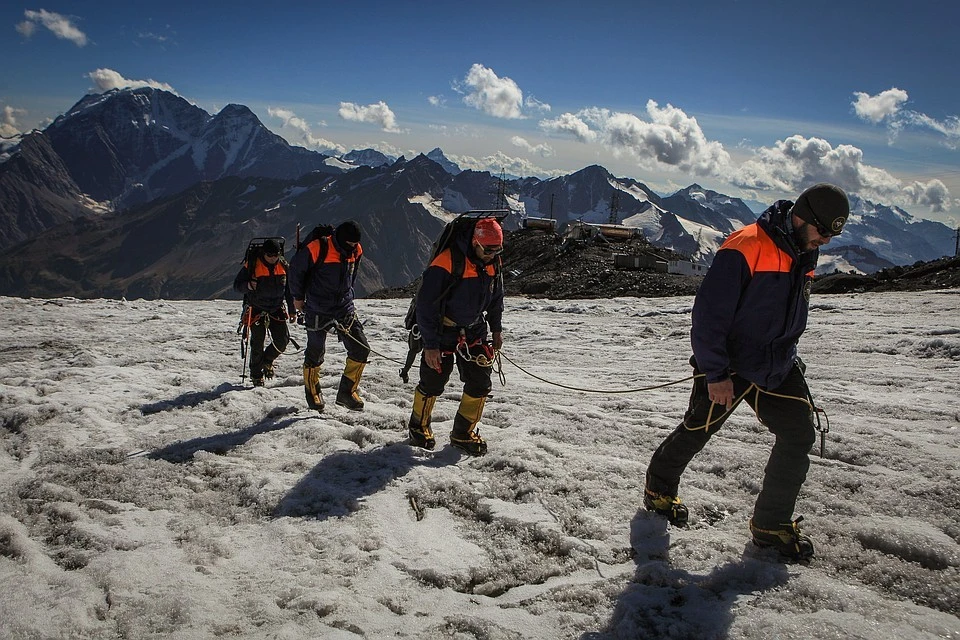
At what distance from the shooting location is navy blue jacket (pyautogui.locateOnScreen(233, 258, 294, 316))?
30.6 ft

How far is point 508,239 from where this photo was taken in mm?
61625

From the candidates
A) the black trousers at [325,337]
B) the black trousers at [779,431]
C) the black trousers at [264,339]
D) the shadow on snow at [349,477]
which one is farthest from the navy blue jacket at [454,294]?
the black trousers at [264,339]

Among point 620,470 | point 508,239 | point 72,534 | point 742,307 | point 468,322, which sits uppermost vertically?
point 508,239

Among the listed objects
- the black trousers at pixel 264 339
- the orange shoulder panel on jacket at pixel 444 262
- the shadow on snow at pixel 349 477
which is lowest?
the shadow on snow at pixel 349 477

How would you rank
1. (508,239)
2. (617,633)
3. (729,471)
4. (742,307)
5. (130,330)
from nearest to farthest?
(617,633), (742,307), (729,471), (130,330), (508,239)

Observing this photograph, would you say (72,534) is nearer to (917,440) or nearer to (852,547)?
(852,547)

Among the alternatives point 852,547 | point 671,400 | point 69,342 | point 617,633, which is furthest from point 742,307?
point 69,342

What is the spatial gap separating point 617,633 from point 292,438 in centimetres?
449

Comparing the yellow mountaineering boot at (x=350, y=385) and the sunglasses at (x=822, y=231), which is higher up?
the sunglasses at (x=822, y=231)

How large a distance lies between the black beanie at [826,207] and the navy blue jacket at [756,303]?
5.6 inches

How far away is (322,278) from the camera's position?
774 centimetres

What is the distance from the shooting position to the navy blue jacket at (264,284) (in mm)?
9320

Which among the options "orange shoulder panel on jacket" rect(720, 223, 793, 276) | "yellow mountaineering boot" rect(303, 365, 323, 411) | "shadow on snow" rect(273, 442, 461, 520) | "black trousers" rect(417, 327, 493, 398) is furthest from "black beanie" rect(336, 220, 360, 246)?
"orange shoulder panel on jacket" rect(720, 223, 793, 276)

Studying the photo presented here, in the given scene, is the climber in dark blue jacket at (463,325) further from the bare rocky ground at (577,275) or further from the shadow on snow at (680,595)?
the bare rocky ground at (577,275)
